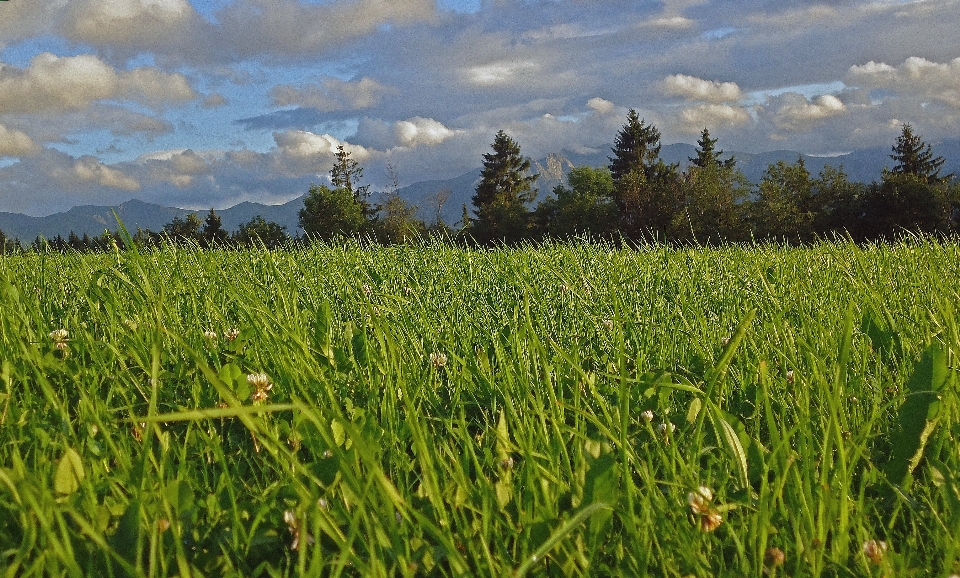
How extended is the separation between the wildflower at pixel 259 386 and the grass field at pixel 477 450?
0.5 inches

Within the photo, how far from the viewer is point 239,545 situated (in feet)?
5.46

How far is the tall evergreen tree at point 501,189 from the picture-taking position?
85812 mm

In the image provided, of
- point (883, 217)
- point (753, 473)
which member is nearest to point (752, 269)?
point (753, 473)

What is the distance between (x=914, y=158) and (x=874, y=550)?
9329cm

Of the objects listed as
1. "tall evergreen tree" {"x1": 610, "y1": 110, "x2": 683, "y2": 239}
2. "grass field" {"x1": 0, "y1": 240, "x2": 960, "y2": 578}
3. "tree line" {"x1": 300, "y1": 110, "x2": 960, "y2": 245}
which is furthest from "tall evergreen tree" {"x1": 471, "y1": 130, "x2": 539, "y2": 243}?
"grass field" {"x1": 0, "y1": 240, "x2": 960, "y2": 578}

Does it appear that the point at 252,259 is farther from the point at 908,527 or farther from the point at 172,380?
the point at 908,527

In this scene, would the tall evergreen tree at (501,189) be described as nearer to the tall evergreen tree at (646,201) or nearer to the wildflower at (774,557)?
the tall evergreen tree at (646,201)

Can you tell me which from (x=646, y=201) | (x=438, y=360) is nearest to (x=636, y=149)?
(x=646, y=201)

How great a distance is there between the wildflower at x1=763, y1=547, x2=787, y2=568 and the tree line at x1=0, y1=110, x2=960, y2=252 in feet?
156

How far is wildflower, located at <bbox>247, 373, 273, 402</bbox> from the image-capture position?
2.51m

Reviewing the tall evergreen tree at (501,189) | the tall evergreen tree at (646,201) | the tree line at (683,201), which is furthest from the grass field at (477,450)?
the tall evergreen tree at (501,189)

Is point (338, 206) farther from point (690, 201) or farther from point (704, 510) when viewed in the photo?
point (704, 510)

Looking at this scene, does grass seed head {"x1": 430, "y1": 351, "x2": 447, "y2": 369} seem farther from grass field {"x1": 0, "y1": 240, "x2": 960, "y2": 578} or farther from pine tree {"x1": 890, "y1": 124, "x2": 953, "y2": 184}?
pine tree {"x1": 890, "y1": 124, "x2": 953, "y2": 184}

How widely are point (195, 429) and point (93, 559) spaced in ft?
2.66
